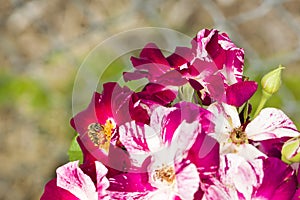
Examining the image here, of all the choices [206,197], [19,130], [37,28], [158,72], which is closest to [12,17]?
[37,28]

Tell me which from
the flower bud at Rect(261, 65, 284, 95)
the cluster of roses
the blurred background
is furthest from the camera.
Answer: the blurred background

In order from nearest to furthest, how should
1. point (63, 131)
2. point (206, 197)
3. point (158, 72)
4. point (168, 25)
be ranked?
point (206, 197) < point (158, 72) < point (63, 131) < point (168, 25)

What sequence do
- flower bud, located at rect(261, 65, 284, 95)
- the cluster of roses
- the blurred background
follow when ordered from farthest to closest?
the blurred background → flower bud, located at rect(261, 65, 284, 95) → the cluster of roses

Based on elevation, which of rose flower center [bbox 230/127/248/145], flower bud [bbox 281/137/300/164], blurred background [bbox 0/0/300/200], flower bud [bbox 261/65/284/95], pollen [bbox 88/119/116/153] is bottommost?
flower bud [bbox 281/137/300/164]

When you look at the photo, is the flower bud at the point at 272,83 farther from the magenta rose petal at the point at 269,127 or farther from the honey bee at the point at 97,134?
the honey bee at the point at 97,134

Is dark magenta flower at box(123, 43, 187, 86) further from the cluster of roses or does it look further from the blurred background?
the blurred background

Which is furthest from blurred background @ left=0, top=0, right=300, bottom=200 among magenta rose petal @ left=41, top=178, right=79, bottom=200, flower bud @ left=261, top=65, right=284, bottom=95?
magenta rose petal @ left=41, top=178, right=79, bottom=200

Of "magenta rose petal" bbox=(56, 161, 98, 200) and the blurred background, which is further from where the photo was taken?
the blurred background

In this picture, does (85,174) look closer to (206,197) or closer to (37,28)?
(206,197)
